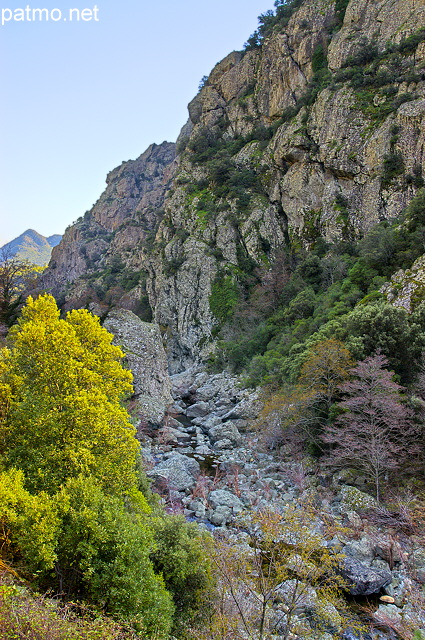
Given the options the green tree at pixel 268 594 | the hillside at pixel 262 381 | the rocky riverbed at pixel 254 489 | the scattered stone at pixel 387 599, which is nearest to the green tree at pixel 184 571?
the hillside at pixel 262 381

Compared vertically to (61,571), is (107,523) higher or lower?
higher

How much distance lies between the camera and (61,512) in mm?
7262

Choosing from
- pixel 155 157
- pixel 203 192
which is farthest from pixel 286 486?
pixel 155 157

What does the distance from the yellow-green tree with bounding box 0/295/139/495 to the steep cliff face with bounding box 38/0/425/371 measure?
36118 mm

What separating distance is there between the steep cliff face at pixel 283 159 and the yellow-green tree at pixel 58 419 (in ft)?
118

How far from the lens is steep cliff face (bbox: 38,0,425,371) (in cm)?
3878

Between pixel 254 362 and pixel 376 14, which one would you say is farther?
pixel 376 14

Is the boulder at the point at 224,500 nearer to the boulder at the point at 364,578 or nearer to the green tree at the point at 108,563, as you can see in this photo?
the boulder at the point at 364,578

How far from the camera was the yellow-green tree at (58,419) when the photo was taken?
8.66 meters

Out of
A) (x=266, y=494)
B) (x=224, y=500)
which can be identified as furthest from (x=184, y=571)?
(x=266, y=494)

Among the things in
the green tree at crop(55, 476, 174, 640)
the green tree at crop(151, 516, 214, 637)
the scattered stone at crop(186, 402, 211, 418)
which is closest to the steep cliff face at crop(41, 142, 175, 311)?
the scattered stone at crop(186, 402, 211, 418)

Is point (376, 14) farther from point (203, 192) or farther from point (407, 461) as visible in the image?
point (407, 461)

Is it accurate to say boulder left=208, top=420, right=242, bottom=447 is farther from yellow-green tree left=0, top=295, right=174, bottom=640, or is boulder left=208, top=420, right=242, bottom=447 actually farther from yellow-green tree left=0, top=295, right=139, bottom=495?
yellow-green tree left=0, top=295, right=139, bottom=495

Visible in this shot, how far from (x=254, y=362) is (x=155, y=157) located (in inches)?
4348
